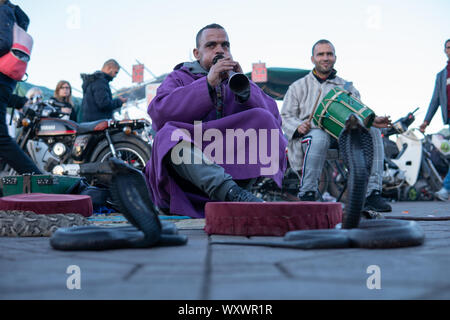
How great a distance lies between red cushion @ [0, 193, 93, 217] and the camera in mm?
2037

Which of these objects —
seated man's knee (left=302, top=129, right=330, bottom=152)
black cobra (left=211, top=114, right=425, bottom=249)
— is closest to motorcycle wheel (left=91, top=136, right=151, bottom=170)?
seated man's knee (left=302, top=129, right=330, bottom=152)

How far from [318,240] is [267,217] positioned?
16.7 inches

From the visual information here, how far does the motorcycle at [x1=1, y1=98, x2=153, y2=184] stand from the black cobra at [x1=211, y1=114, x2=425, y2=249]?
358 centimetres

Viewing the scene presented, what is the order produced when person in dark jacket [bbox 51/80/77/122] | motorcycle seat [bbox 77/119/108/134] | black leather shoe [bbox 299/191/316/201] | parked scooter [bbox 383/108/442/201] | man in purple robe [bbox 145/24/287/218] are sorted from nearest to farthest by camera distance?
man in purple robe [bbox 145/24/287/218], black leather shoe [bbox 299/191/316/201], motorcycle seat [bbox 77/119/108/134], person in dark jacket [bbox 51/80/77/122], parked scooter [bbox 383/108/442/201]

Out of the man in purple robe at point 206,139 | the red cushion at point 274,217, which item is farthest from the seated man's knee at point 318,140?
the red cushion at point 274,217

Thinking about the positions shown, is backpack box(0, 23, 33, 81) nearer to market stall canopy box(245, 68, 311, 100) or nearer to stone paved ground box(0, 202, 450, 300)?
stone paved ground box(0, 202, 450, 300)

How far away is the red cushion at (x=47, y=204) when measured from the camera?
204cm

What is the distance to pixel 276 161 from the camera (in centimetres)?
257

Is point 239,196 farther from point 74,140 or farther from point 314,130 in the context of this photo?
point 74,140

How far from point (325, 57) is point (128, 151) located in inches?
92.2

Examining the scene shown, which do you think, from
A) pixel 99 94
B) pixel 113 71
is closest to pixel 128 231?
pixel 99 94

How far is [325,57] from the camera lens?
157 inches

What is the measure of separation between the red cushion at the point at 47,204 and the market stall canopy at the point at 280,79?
5.83 meters

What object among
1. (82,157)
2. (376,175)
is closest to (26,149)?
(82,157)
